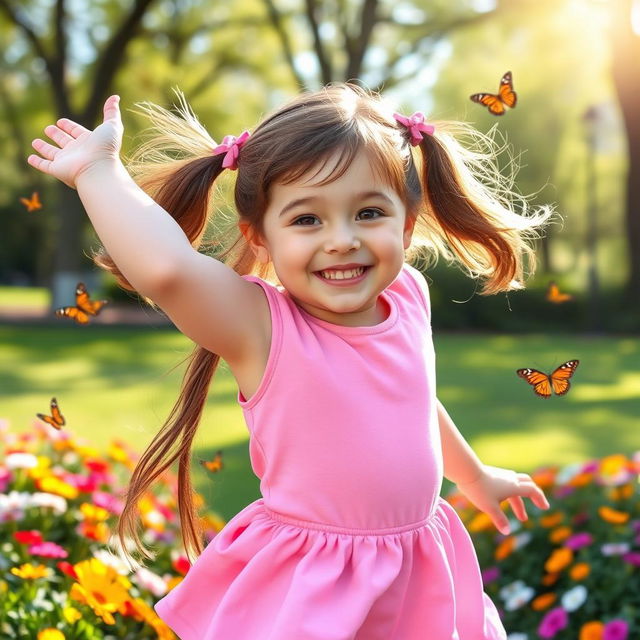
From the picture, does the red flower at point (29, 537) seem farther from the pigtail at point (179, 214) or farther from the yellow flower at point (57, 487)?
the pigtail at point (179, 214)

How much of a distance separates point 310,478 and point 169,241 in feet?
1.74

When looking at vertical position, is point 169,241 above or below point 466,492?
above

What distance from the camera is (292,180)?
1924 mm

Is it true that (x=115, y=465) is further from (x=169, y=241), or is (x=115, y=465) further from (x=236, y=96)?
(x=236, y=96)

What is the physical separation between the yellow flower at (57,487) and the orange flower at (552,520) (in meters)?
1.64

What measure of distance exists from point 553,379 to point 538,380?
7 cm

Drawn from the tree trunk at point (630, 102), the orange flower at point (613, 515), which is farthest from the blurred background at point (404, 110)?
the orange flower at point (613, 515)

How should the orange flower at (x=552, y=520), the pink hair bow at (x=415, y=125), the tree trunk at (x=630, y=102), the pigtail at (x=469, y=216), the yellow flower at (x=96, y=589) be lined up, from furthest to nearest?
1. the tree trunk at (x=630, y=102)
2. the orange flower at (x=552, y=520)
3. the yellow flower at (x=96, y=589)
4. the pigtail at (x=469, y=216)
5. the pink hair bow at (x=415, y=125)

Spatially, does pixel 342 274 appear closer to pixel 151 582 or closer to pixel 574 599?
pixel 151 582

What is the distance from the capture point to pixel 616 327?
16453mm

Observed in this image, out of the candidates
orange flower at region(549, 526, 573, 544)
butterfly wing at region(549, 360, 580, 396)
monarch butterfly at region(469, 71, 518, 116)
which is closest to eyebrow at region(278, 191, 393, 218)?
butterfly wing at region(549, 360, 580, 396)

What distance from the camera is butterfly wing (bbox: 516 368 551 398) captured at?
239cm

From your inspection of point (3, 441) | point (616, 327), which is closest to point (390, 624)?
point (3, 441)

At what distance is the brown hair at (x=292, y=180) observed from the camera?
1.96 meters
